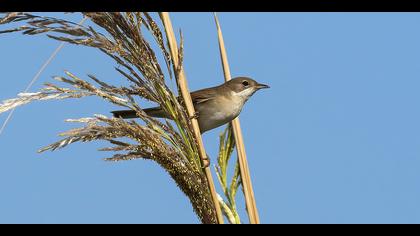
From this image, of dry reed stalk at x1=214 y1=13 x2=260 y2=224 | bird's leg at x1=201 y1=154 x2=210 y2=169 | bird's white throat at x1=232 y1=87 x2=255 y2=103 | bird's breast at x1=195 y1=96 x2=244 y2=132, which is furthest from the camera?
bird's white throat at x1=232 y1=87 x2=255 y2=103

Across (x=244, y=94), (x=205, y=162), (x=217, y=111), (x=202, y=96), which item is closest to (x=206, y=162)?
(x=205, y=162)

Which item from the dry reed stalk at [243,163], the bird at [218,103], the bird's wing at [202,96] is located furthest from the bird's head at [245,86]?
the dry reed stalk at [243,163]

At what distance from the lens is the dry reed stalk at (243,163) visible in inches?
124

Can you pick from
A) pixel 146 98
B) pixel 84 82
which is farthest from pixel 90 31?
pixel 146 98

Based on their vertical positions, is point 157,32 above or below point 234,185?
above

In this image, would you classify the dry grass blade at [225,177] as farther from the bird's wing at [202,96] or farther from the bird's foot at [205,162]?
the bird's wing at [202,96]

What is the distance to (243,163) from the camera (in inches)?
131

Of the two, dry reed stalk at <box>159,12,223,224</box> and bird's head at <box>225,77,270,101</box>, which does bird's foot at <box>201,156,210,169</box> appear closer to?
dry reed stalk at <box>159,12,223,224</box>

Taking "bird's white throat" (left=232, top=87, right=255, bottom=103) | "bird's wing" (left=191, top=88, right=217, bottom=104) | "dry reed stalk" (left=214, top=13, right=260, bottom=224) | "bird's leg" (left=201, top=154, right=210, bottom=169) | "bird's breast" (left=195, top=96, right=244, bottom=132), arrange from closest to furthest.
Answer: "bird's leg" (left=201, top=154, right=210, bottom=169)
"dry reed stalk" (left=214, top=13, right=260, bottom=224)
"bird's breast" (left=195, top=96, right=244, bottom=132)
"bird's wing" (left=191, top=88, right=217, bottom=104)
"bird's white throat" (left=232, top=87, right=255, bottom=103)

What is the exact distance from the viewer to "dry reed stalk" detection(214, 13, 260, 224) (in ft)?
10.3

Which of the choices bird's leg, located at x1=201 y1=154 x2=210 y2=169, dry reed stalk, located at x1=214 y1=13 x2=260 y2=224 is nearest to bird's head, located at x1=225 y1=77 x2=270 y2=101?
dry reed stalk, located at x1=214 y1=13 x2=260 y2=224
